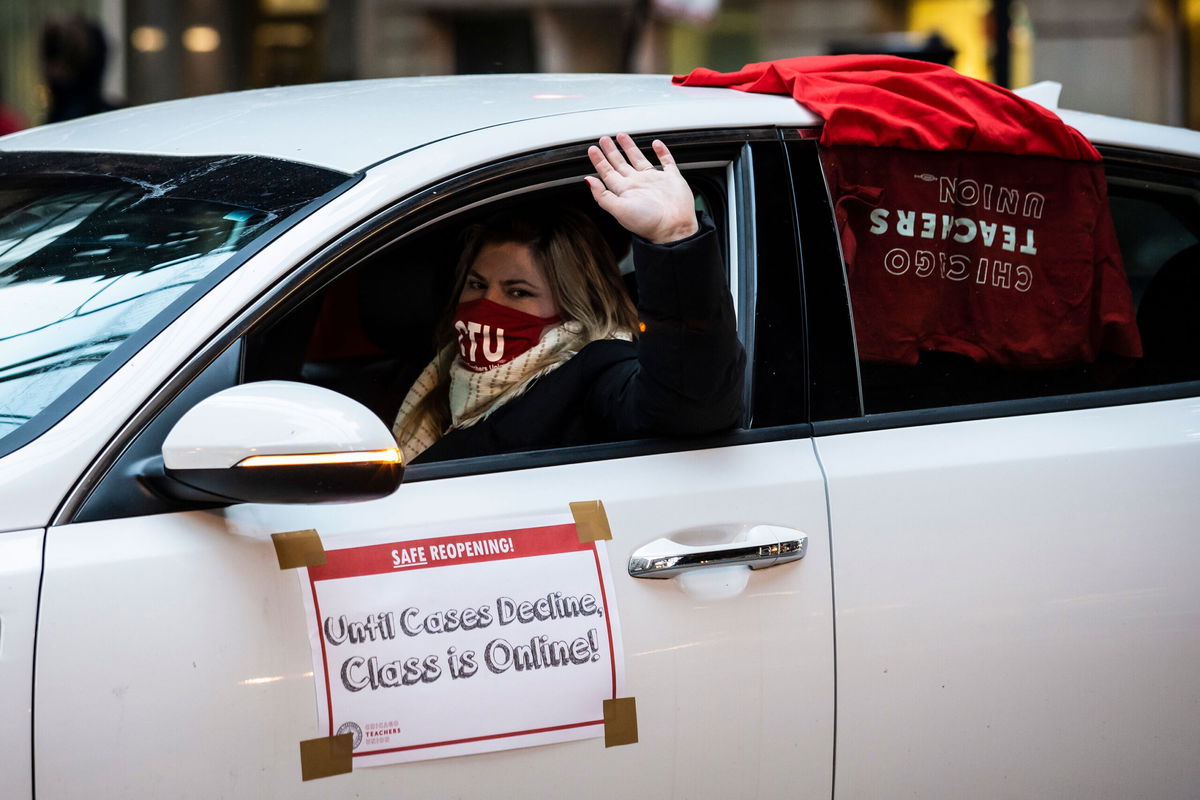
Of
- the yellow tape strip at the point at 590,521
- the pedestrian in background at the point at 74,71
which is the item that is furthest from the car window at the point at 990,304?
the pedestrian in background at the point at 74,71

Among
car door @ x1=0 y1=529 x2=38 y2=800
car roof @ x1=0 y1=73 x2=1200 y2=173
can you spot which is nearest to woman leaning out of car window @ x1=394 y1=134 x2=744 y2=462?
car roof @ x1=0 y1=73 x2=1200 y2=173

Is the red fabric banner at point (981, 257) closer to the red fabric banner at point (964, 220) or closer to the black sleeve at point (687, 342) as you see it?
the red fabric banner at point (964, 220)

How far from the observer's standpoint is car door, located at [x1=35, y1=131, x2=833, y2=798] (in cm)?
175

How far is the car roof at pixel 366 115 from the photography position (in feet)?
7.19

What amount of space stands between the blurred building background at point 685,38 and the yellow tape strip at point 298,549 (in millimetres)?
11604

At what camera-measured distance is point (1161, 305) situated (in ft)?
9.02

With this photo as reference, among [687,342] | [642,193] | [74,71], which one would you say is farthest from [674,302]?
[74,71]

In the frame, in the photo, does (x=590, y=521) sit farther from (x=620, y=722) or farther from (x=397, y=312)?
(x=397, y=312)

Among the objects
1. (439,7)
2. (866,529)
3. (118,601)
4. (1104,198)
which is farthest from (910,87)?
(439,7)

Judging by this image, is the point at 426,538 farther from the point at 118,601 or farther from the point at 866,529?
the point at 866,529

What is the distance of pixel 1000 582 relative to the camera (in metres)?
2.18

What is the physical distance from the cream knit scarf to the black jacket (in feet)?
0.44

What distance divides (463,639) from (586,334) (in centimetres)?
78

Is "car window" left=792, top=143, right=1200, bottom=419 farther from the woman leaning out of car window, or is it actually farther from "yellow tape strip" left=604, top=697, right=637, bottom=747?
"yellow tape strip" left=604, top=697, right=637, bottom=747
